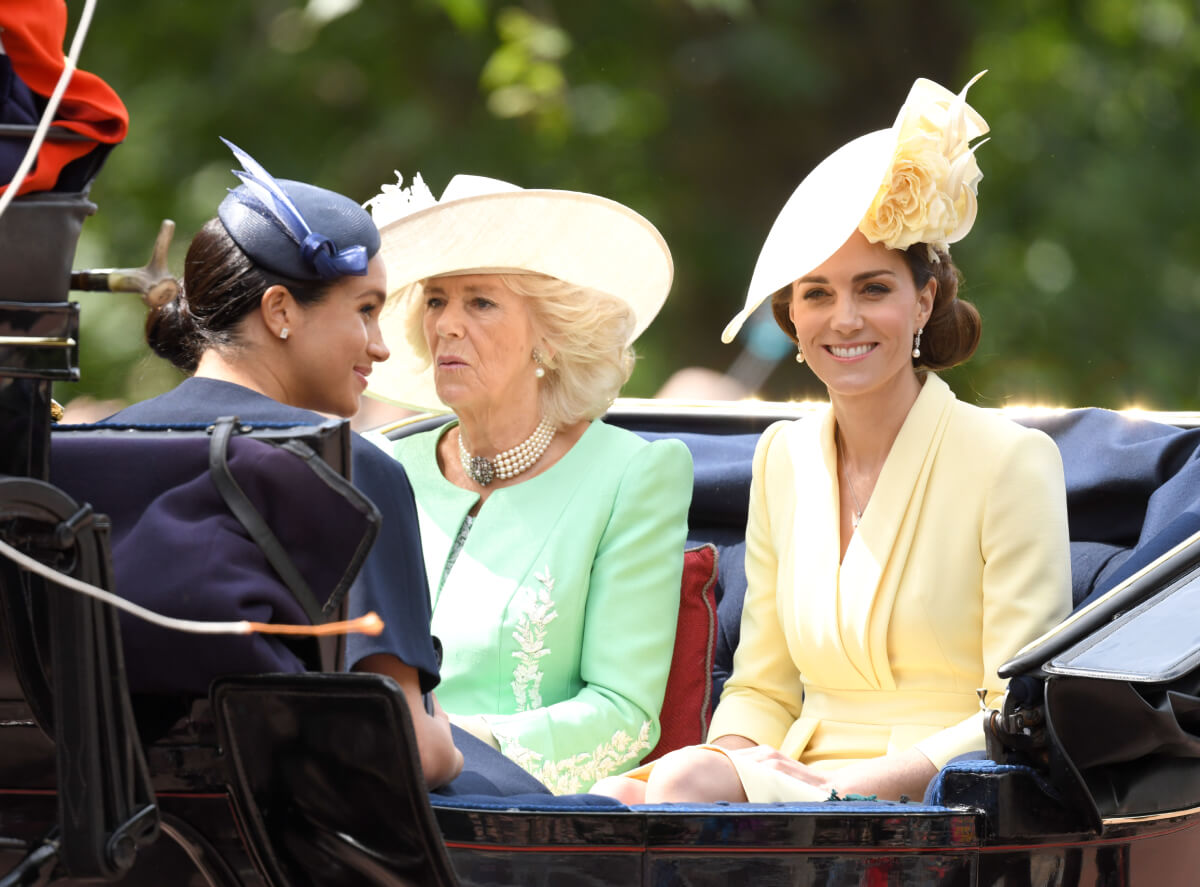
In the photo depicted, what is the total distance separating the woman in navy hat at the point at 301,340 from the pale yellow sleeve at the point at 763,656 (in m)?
0.88

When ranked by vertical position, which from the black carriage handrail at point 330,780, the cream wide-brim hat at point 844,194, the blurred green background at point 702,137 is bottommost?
the black carriage handrail at point 330,780

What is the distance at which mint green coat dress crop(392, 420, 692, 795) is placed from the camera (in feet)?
9.71

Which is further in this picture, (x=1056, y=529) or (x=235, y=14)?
(x=235, y=14)

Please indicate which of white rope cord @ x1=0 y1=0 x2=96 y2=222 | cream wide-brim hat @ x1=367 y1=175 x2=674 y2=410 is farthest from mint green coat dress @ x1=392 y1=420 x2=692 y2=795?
white rope cord @ x1=0 y1=0 x2=96 y2=222

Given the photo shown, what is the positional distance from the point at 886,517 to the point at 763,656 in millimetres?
366

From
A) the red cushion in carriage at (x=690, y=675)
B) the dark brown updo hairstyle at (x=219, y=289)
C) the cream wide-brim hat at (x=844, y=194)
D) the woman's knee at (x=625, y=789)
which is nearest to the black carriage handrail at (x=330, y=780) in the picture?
the dark brown updo hairstyle at (x=219, y=289)

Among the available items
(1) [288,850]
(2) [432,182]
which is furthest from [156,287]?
(2) [432,182]

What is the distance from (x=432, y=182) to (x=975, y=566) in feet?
15.0

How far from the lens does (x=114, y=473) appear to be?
197 cm

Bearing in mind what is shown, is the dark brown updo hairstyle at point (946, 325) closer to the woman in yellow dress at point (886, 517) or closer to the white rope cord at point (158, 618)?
the woman in yellow dress at point (886, 517)

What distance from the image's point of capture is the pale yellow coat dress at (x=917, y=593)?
2.75m

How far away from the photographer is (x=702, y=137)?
299 inches

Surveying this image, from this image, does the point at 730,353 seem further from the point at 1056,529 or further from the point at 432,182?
the point at 1056,529

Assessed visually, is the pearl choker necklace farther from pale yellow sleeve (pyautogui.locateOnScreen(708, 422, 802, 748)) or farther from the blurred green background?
the blurred green background
